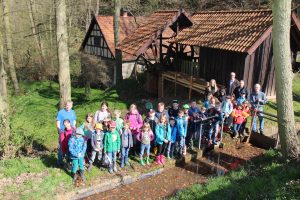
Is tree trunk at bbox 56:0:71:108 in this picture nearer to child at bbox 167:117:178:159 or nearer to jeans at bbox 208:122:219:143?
child at bbox 167:117:178:159

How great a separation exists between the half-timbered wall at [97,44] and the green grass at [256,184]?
20.1 meters

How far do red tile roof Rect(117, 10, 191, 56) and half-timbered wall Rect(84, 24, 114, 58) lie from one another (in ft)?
31.5

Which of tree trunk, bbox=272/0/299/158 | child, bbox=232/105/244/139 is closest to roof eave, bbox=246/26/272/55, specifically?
child, bbox=232/105/244/139

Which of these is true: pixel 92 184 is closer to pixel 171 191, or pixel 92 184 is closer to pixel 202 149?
pixel 171 191

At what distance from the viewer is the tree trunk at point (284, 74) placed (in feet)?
24.5

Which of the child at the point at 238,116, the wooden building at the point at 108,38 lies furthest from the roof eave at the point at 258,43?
the wooden building at the point at 108,38

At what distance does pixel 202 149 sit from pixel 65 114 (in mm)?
4150

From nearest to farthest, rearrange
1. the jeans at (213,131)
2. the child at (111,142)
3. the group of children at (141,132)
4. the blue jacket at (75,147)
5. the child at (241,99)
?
the blue jacket at (75,147) < the group of children at (141,132) < the child at (111,142) < the jeans at (213,131) < the child at (241,99)

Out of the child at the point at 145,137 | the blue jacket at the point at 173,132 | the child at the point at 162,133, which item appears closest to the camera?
the child at the point at 145,137

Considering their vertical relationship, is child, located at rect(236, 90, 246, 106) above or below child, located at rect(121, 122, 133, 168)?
above

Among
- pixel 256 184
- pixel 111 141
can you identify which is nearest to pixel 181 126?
pixel 111 141

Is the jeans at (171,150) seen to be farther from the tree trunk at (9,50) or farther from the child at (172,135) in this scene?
the tree trunk at (9,50)

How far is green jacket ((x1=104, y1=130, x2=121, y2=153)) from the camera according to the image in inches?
323

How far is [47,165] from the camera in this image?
8.45 meters
